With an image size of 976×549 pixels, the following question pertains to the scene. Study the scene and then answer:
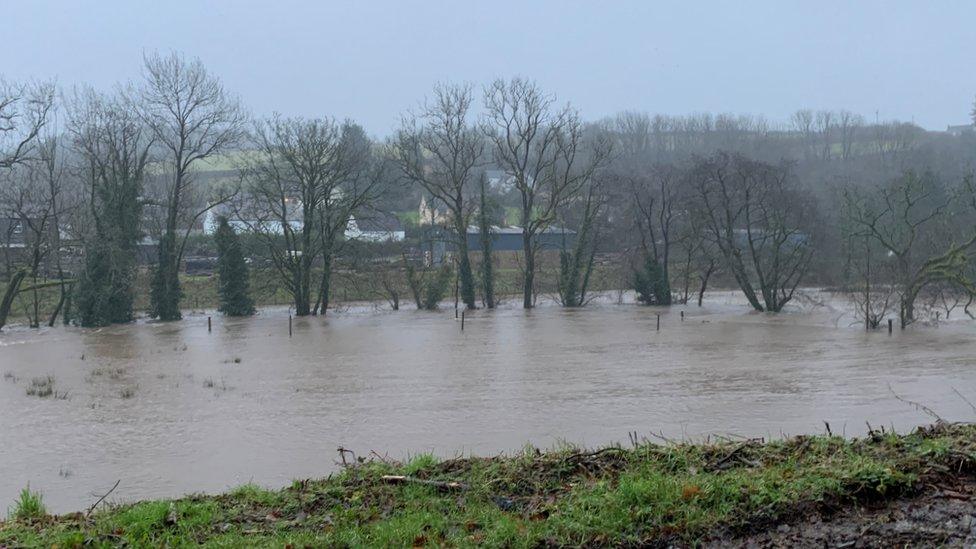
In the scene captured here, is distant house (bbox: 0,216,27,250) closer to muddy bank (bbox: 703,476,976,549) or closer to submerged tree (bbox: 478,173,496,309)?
submerged tree (bbox: 478,173,496,309)

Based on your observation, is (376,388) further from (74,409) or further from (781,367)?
(781,367)

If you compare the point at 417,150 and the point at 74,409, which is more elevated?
the point at 417,150

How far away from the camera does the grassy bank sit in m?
4.28

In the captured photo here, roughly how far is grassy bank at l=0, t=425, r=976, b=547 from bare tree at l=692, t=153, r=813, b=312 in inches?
1392

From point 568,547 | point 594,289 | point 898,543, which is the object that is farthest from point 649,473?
point 594,289

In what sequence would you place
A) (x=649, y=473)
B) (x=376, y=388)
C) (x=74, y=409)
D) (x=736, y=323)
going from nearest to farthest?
1. (x=649, y=473)
2. (x=74, y=409)
3. (x=376, y=388)
4. (x=736, y=323)

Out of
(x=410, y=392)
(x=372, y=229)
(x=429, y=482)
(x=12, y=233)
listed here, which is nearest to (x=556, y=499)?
(x=429, y=482)

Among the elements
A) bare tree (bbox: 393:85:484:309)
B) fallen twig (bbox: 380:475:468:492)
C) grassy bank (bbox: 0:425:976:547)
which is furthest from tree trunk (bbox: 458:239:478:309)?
fallen twig (bbox: 380:475:468:492)

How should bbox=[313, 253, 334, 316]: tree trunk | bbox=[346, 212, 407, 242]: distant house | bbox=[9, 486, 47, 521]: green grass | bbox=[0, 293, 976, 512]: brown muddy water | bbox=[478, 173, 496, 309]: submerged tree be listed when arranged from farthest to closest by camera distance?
bbox=[478, 173, 496, 309]: submerged tree < bbox=[346, 212, 407, 242]: distant house < bbox=[313, 253, 334, 316]: tree trunk < bbox=[0, 293, 976, 512]: brown muddy water < bbox=[9, 486, 47, 521]: green grass

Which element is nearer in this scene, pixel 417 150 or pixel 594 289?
pixel 417 150

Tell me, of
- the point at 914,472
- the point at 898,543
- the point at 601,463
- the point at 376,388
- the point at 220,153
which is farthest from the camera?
the point at 220,153

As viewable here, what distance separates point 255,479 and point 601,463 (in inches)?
217

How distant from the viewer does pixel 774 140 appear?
262ft

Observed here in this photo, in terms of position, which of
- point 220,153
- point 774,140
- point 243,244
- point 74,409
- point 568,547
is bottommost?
point 74,409
